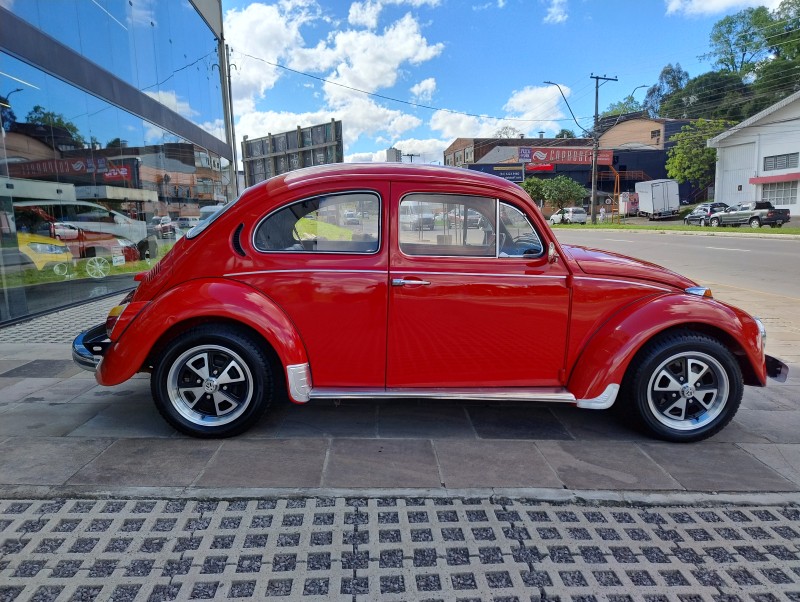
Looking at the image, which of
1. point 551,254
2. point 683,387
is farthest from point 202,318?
point 683,387

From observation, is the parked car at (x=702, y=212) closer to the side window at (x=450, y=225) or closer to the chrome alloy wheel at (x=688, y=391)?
the chrome alloy wheel at (x=688, y=391)

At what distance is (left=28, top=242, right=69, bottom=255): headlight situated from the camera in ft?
25.4

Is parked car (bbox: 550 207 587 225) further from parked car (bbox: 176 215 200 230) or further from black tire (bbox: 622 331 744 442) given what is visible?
black tire (bbox: 622 331 744 442)

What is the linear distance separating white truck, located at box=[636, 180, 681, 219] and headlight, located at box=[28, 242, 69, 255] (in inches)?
1798

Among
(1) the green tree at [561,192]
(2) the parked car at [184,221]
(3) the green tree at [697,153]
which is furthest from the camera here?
(1) the green tree at [561,192]

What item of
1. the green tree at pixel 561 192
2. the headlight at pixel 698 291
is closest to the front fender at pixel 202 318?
the headlight at pixel 698 291

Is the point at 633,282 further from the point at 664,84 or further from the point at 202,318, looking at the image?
the point at 664,84

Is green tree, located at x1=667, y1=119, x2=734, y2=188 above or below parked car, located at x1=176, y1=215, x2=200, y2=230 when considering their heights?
above

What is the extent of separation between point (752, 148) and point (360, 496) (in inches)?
1934

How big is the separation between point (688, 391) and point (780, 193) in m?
45.1

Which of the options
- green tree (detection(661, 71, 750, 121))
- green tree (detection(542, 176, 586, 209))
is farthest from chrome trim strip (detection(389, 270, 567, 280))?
green tree (detection(661, 71, 750, 121))

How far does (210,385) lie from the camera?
3.37 m

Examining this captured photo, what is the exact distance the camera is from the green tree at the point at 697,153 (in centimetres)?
4847

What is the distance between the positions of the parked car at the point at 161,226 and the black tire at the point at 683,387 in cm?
1116
